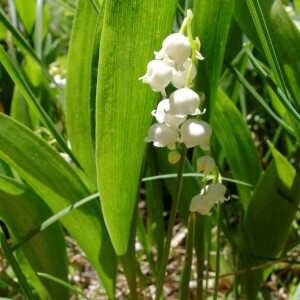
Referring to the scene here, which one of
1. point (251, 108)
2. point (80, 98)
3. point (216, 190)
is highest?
point (251, 108)

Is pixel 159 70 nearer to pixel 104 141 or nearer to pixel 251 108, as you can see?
pixel 104 141

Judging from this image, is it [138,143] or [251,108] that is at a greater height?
[251,108]

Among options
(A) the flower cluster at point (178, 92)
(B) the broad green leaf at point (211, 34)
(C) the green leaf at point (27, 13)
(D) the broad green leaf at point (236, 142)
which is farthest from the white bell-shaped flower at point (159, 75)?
(C) the green leaf at point (27, 13)

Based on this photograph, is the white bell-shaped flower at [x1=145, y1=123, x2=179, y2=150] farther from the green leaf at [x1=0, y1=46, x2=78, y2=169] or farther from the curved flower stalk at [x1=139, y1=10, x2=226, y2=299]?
the green leaf at [x1=0, y1=46, x2=78, y2=169]

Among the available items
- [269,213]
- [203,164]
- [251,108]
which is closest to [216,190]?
[203,164]

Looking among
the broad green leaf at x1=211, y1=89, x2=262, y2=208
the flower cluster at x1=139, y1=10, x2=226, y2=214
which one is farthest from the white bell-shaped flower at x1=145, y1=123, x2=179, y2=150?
the broad green leaf at x1=211, y1=89, x2=262, y2=208
